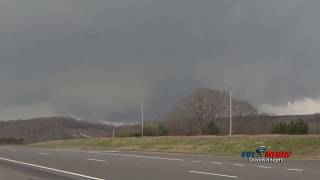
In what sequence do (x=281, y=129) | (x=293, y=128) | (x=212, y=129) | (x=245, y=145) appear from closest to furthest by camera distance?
(x=245, y=145), (x=293, y=128), (x=281, y=129), (x=212, y=129)

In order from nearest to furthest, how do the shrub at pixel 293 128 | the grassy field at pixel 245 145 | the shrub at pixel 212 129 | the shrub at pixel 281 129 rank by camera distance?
the grassy field at pixel 245 145 → the shrub at pixel 293 128 → the shrub at pixel 281 129 → the shrub at pixel 212 129

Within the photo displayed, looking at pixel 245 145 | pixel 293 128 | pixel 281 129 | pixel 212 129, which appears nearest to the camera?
pixel 245 145

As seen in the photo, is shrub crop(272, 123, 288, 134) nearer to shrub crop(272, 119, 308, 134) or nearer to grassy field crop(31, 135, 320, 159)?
shrub crop(272, 119, 308, 134)

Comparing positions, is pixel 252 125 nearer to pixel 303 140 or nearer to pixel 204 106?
pixel 204 106

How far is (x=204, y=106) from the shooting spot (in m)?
128

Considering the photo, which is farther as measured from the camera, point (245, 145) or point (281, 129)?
point (281, 129)

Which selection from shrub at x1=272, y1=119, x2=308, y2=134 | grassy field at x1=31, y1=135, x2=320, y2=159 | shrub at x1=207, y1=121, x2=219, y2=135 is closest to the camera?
grassy field at x1=31, y1=135, x2=320, y2=159

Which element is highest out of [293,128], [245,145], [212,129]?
[293,128]

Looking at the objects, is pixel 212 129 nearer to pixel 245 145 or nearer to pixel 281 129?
pixel 281 129

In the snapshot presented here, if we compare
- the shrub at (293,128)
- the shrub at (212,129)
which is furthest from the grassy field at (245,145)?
the shrub at (212,129)

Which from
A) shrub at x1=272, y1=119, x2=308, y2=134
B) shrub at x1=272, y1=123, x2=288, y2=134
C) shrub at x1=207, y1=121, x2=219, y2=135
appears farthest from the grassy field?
shrub at x1=207, y1=121, x2=219, y2=135

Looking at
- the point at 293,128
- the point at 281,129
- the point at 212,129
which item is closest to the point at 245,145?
the point at 293,128

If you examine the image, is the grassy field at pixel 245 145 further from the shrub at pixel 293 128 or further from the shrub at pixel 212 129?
the shrub at pixel 212 129

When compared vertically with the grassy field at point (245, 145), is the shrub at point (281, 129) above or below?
above
